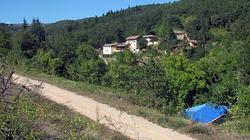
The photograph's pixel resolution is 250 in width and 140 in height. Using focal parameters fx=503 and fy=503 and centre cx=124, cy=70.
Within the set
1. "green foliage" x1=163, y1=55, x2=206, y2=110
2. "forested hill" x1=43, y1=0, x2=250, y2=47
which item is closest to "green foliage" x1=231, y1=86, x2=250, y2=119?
"green foliage" x1=163, y1=55, x2=206, y2=110

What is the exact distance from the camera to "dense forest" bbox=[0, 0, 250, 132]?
60.5 feet

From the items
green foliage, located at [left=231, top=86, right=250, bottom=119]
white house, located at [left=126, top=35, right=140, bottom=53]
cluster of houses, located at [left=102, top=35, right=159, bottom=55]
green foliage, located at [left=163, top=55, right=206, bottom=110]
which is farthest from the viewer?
white house, located at [left=126, top=35, right=140, bottom=53]

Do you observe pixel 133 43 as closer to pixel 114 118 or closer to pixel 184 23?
pixel 184 23

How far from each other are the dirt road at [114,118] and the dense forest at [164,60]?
56.5 inches

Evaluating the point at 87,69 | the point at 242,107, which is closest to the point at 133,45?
the point at 87,69

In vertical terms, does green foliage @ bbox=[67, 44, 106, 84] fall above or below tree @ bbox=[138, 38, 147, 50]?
above

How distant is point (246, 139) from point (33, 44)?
3694 centimetres

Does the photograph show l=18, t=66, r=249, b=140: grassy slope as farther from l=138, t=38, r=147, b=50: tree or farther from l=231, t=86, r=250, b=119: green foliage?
l=138, t=38, r=147, b=50: tree

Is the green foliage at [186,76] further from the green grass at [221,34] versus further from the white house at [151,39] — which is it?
the white house at [151,39]

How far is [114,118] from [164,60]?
2325 centimetres

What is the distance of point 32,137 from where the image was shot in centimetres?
464

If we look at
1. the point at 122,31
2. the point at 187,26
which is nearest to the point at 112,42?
the point at 122,31

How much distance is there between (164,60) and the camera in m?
34.4

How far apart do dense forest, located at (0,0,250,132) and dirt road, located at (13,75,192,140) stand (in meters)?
1.43
